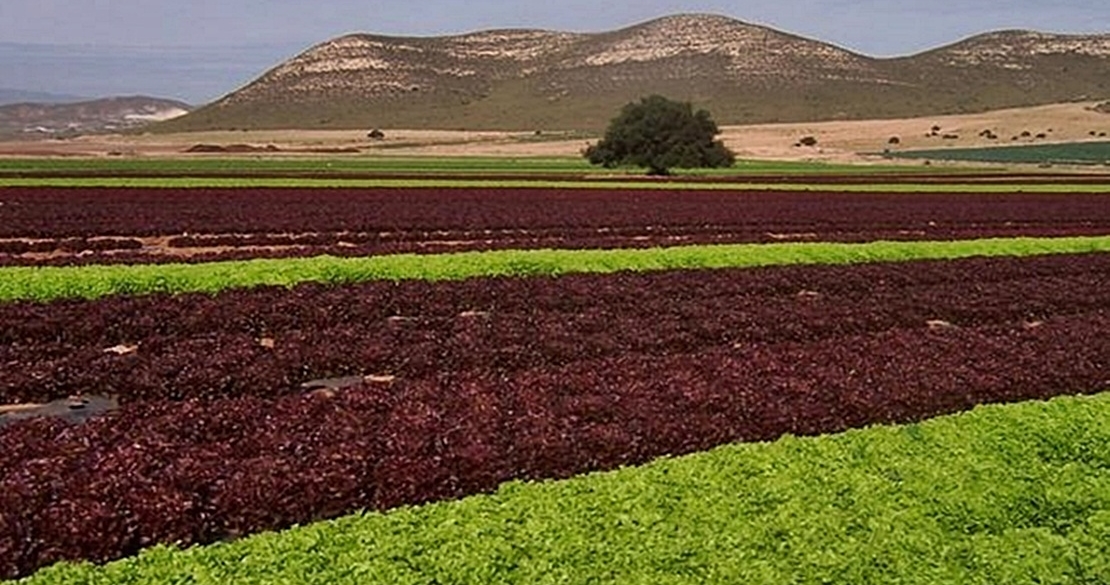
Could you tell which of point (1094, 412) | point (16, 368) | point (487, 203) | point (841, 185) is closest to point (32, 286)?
point (16, 368)

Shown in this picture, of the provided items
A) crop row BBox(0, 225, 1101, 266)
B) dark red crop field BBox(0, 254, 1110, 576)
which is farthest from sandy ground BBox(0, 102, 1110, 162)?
dark red crop field BBox(0, 254, 1110, 576)

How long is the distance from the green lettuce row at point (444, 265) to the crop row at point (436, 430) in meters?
8.35

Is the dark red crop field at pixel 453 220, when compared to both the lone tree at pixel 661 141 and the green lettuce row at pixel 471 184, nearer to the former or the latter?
the green lettuce row at pixel 471 184

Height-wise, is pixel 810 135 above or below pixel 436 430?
below

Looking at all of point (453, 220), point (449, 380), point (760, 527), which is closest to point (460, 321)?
point (449, 380)

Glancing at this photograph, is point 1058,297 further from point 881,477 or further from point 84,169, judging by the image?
point 84,169

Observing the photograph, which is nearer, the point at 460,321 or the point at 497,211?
the point at 460,321

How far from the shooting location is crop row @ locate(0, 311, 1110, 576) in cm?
826

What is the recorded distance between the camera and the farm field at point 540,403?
786 cm

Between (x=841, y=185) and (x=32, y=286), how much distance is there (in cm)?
4530

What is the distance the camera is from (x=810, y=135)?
130 m

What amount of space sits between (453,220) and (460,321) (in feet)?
56.7

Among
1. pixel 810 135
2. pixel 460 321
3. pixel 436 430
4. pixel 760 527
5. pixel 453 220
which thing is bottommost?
pixel 810 135

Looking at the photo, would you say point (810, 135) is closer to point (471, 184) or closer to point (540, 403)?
point (471, 184)
